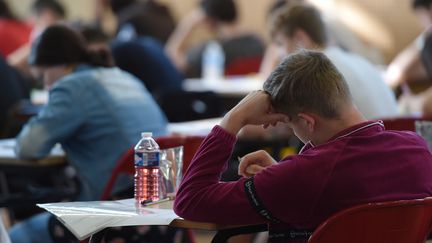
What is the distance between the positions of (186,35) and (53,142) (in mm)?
5447

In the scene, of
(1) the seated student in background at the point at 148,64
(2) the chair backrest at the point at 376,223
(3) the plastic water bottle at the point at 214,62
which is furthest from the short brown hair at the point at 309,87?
(3) the plastic water bottle at the point at 214,62

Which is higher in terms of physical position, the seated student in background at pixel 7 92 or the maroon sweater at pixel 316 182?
the maroon sweater at pixel 316 182

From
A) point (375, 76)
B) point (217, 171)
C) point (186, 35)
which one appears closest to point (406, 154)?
point (217, 171)

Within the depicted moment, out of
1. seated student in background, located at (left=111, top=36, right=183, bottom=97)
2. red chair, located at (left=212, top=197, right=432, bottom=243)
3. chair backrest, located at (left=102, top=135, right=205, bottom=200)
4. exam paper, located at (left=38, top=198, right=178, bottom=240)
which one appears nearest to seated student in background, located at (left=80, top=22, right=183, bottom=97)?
seated student in background, located at (left=111, top=36, right=183, bottom=97)

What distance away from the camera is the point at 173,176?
294cm

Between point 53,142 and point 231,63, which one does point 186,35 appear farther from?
point 53,142

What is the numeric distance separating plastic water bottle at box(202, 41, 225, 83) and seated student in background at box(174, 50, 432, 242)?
18.7 ft

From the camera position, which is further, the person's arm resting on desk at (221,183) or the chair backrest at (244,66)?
the chair backrest at (244,66)

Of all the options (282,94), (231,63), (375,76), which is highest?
(282,94)

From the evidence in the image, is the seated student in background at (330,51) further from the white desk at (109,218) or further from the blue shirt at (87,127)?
the white desk at (109,218)

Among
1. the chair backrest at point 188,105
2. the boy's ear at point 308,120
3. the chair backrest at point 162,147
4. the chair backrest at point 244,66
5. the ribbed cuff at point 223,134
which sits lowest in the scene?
the chair backrest at point 244,66

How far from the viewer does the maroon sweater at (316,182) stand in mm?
2279

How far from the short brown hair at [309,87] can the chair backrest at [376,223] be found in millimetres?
264

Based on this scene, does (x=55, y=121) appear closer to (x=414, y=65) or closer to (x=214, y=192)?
(x=214, y=192)
